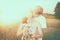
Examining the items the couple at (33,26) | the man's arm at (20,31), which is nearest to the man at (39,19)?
the couple at (33,26)

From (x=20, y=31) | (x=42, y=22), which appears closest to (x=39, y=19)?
(x=42, y=22)

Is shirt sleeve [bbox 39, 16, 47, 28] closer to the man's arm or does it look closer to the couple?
the couple

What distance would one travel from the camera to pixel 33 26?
1.24m

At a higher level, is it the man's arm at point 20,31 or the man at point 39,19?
the man at point 39,19

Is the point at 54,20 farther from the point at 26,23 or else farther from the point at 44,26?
the point at 26,23

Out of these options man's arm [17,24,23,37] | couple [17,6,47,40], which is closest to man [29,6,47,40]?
couple [17,6,47,40]

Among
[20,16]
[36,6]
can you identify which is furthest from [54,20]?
[20,16]

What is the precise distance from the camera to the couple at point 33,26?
1.22 meters

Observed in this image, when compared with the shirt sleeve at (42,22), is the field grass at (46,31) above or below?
below

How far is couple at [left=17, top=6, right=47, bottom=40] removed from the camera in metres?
1.22

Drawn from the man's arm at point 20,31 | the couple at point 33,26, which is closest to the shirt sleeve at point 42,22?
the couple at point 33,26

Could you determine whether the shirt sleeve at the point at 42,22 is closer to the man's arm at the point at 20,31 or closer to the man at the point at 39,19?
the man at the point at 39,19

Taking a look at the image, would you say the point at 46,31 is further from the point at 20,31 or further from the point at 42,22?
the point at 20,31

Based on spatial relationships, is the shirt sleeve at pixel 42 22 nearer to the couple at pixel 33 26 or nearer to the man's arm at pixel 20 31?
the couple at pixel 33 26
